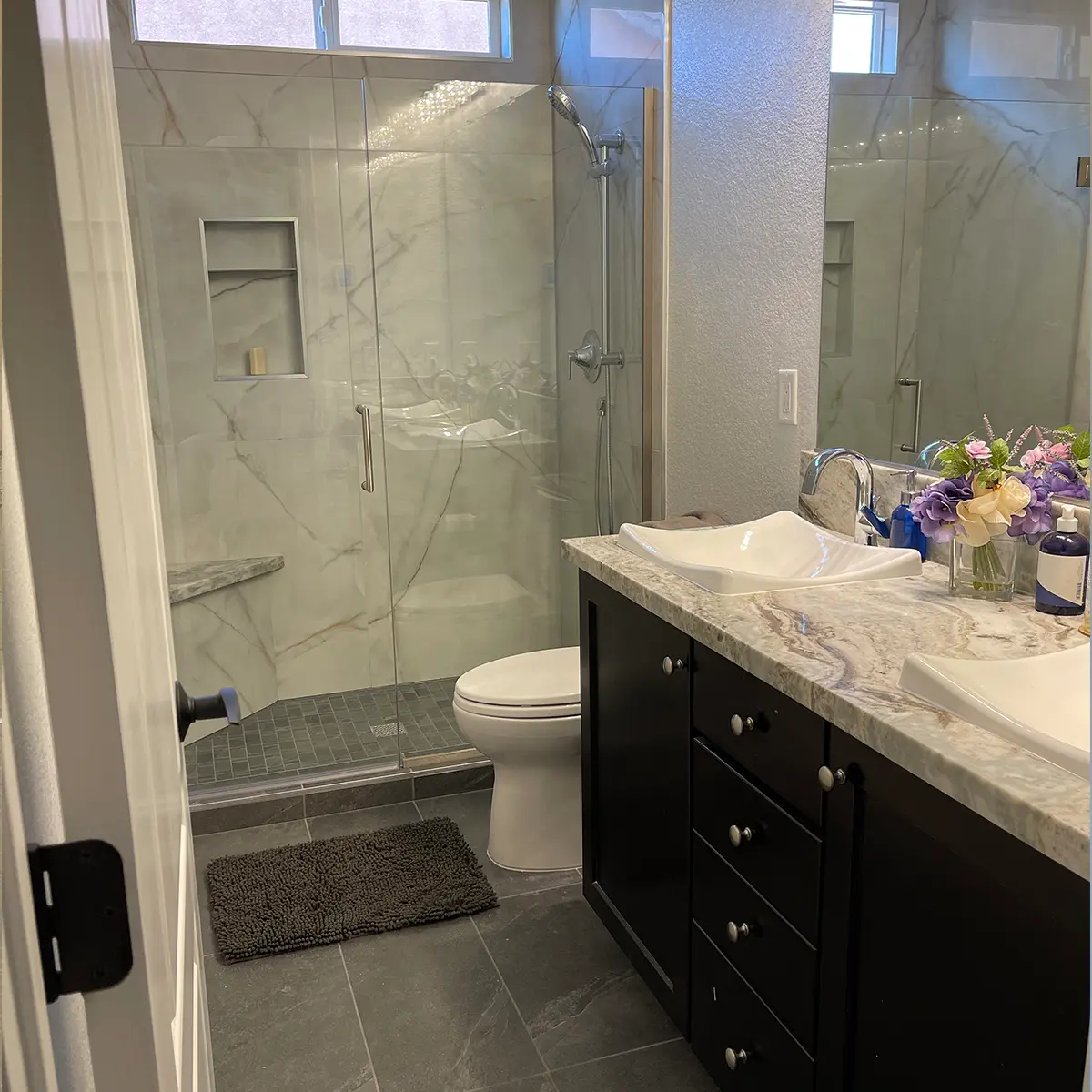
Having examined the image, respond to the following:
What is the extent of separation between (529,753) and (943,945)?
144cm

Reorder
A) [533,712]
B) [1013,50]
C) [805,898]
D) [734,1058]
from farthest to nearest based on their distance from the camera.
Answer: [533,712], [1013,50], [734,1058], [805,898]

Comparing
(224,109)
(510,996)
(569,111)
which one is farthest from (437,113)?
(510,996)

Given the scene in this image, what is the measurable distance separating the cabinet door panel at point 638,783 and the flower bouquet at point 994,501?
18.0 inches

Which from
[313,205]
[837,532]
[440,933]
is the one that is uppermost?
[313,205]

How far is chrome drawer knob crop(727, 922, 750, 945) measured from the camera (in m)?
1.50

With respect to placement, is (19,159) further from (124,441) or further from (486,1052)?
(486,1052)

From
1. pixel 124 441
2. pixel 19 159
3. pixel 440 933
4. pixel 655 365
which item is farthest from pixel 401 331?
pixel 19 159

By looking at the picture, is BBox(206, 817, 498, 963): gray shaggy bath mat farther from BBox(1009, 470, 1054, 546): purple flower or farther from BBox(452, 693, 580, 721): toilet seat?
BBox(1009, 470, 1054, 546): purple flower

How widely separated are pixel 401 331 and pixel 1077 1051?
9.20 ft

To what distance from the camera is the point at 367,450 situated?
325 cm

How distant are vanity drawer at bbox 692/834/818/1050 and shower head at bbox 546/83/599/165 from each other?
2139 millimetres

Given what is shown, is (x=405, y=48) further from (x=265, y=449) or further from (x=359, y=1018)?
(x=359, y=1018)

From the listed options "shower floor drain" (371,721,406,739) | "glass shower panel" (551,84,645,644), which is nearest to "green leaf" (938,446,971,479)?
"glass shower panel" (551,84,645,644)

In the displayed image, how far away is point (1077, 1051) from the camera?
908 mm
